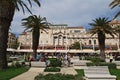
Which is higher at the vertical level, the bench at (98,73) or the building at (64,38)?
the building at (64,38)

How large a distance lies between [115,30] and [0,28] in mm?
34798

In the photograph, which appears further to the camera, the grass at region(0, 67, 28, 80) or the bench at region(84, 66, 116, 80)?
the grass at region(0, 67, 28, 80)

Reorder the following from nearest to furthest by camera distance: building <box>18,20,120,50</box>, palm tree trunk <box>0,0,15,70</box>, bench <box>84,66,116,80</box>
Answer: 1. bench <box>84,66,116,80</box>
2. palm tree trunk <box>0,0,15,70</box>
3. building <box>18,20,120,50</box>

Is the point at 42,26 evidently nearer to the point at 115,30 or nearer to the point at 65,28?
the point at 115,30

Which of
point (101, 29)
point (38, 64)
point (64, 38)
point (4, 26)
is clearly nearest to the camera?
point (4, 26)

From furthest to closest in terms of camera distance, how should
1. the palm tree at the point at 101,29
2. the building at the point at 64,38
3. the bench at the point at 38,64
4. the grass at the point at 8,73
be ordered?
1. the building at the point at 64,38
2. the palm tree at the point at 101,29
3. the bench at the point at 38,64
4. the grass at the point at 8,73

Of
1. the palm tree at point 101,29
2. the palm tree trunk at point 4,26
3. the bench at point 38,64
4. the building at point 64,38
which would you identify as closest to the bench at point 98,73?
the palm tree trunk at point 4,26

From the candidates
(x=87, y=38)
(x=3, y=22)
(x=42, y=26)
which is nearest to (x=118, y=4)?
(x=3, y=22)

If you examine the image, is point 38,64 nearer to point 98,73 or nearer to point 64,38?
point 98,73

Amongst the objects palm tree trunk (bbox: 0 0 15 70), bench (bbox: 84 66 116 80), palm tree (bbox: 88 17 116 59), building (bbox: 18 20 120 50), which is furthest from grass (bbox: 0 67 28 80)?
building (bbox: 18 20 120 50)

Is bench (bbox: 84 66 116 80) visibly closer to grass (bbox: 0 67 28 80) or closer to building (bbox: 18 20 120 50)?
grass (bbox: 0 67 28 80)

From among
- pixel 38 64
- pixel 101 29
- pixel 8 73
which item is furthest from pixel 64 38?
pixel 8 73

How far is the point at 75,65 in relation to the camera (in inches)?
1228

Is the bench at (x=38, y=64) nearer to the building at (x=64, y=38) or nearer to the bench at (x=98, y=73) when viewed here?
the bench at (x=98, y=73)
